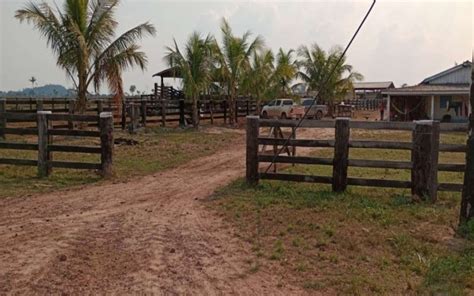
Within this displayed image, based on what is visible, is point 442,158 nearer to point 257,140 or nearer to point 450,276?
point 257,140

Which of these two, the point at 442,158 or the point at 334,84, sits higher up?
the point at 334,84

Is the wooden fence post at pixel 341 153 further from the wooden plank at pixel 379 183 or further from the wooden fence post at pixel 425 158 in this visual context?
the wooden fence post at pixel 425 158

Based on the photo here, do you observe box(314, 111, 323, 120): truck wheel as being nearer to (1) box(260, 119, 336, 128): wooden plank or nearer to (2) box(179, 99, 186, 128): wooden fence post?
(2) box(179, 99, 186, 128): wooden fence post

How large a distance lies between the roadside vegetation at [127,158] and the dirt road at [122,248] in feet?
3.51

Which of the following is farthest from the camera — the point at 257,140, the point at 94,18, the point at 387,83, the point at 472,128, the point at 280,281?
the point at 387,83

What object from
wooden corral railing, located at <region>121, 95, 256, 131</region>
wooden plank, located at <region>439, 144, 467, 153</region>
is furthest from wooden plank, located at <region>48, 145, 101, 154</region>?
wooden corral railing, located at <region>121, 95, 256, 131</region>

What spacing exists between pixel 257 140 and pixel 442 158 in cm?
783

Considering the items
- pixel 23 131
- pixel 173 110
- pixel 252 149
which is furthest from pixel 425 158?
pixel 173 110

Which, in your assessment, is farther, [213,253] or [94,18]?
[94,18]

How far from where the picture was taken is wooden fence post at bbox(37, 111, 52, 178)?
32.8ft

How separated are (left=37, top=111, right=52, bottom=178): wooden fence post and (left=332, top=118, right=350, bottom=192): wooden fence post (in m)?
5.84

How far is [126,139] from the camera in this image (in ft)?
55.0

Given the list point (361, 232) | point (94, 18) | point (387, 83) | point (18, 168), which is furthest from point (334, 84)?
point (387, 83)

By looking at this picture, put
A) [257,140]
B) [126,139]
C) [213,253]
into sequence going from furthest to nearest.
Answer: [126,139]
[257,140]
[213,253]
